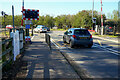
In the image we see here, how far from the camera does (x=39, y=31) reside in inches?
1465

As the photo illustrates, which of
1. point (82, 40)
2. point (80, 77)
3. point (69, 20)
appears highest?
point (69, 20)

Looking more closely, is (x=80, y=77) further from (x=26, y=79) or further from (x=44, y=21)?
(x=44, y=21)

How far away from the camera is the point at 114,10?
154 feet

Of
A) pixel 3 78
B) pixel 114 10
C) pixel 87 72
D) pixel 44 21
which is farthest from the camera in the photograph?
pixel 44 21

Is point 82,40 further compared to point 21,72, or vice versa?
point 82,40

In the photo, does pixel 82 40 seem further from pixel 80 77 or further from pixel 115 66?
pixel 80 77

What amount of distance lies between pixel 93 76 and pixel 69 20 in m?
Answer: 58.0

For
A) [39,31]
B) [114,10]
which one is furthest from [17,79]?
[114,10]

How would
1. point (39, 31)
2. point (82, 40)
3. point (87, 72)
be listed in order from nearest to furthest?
point (87, 72)
point (82, 40)
point (39, 31)

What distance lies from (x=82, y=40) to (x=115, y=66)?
5379 mm

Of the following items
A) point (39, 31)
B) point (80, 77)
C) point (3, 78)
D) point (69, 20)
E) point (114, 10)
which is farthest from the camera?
point (69, 20)

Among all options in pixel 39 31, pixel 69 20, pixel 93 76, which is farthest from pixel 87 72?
pixel 69 20

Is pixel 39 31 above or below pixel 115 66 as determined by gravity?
above

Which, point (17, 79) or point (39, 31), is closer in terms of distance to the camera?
point (17, 79)
